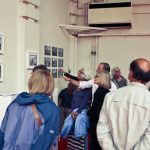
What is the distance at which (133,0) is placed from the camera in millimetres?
6848

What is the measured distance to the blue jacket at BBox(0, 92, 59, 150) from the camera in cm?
206

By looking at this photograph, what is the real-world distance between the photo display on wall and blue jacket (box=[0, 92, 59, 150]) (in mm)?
3691

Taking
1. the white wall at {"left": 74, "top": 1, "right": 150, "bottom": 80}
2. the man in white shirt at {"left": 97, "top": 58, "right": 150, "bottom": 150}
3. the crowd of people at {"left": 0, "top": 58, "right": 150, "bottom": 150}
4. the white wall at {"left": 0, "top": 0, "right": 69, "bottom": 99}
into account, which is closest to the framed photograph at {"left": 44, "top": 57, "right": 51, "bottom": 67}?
the white wall at {"left": 0, "top": 0, "right": 69, "bottom": 99}

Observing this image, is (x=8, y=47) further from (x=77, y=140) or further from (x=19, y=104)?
(x=19, y=104)

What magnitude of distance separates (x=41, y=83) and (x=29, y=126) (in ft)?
1.00

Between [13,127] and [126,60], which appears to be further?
[126,60]

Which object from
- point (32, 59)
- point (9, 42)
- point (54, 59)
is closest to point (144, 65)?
point (9, 42)

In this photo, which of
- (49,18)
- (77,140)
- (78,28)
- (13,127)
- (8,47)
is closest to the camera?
(13,127)

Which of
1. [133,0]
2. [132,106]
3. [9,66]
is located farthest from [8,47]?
[133,0]

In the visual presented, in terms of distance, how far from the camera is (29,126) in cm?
206

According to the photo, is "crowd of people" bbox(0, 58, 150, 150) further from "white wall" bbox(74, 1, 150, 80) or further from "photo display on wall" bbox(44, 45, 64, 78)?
"white wall" bbox(74, 1, 150, 80)

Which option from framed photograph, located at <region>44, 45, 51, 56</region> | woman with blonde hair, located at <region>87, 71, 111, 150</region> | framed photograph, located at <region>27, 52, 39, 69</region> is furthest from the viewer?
framed photograph, located at <region>44, 45, 51, 56</region>

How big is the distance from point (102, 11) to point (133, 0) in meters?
0.73

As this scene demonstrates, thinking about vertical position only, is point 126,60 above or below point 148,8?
below
